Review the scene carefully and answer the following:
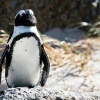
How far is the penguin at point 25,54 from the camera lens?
235 cm

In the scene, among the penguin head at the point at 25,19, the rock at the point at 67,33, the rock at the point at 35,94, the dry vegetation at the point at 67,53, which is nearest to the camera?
the rock at the point at 35,94

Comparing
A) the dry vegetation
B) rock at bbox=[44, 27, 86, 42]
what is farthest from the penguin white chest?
rock at bbox=[44, 27, 86, 42]

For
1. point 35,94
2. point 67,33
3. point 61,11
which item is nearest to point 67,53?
point 67,33

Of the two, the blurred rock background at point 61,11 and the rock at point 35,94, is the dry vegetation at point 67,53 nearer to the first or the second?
the blurred rock background at point 61,11

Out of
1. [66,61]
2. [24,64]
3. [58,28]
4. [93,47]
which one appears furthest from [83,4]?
[24,64]

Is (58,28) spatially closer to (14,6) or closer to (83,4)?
(83,4)

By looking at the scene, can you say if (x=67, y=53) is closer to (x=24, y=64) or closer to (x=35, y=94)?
(x=24, y=64)

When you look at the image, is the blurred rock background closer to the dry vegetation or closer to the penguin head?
the dry vegetation

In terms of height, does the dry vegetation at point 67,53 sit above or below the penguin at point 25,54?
below

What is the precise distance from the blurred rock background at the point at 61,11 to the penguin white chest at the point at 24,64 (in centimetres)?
263

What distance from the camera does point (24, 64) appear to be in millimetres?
2391

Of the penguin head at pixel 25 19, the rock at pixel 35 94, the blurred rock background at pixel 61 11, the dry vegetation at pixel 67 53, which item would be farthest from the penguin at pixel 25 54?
the blurred rock background at pixel 61 11

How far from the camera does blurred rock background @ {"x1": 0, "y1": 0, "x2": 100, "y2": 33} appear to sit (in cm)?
528

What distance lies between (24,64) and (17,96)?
29cm
